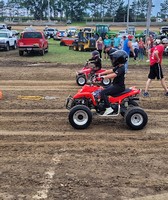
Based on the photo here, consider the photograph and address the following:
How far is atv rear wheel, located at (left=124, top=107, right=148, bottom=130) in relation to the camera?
7312 millimetres

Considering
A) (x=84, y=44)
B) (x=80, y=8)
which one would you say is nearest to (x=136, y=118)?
(x=84, y=44)

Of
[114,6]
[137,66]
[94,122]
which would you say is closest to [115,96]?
[94,122]

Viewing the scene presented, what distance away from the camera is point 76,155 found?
5.97m

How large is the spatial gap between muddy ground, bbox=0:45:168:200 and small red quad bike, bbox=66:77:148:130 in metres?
0.19

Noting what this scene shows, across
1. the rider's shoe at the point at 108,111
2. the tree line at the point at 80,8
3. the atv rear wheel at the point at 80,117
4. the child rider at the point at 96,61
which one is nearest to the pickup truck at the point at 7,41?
the child rider at the point at 96,61

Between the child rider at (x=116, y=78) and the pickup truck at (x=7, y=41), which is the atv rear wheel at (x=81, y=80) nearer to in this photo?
the child rider at (x=116, y=78)

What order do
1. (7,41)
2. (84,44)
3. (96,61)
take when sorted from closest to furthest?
(96,61)
(7,41)
(84,44)

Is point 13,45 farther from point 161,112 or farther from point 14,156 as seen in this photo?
Result: point 14,156

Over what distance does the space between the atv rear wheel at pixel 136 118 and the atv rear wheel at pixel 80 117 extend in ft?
2.61

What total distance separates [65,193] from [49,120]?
363 cm

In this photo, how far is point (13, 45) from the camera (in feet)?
100

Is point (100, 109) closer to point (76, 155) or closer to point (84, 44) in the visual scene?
point (76, 155)

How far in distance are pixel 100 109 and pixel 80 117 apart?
465 millimetres

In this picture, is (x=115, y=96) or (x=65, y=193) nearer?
(x=65, y=193)
